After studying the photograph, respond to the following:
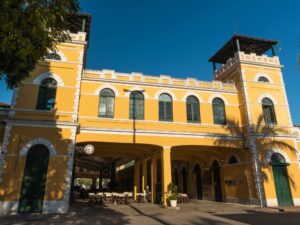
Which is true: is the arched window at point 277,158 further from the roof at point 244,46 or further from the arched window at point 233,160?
the roof at point 244,46

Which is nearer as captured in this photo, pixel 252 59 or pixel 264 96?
pixel 264 96

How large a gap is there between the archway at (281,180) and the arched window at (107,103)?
1243 cm

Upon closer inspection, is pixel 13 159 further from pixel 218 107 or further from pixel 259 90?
pixel 259 90

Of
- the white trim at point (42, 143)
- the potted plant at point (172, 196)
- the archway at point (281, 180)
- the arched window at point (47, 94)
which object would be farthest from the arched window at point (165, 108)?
the archway at point (281, 180)

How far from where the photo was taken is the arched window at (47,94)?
15.6m

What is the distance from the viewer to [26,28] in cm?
854

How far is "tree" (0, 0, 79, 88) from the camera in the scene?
7832mm

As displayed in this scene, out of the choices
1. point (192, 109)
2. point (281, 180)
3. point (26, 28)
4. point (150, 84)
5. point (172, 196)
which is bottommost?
point (172, 196)

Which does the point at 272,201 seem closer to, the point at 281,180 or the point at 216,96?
the point at 281,180

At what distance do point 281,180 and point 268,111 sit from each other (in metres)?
5.37

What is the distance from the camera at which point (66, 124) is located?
15.1m

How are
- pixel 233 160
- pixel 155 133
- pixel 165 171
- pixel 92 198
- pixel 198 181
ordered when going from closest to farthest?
pixel 165 171, pixel 155 133, pixel 92 198, pixel 233 160, pixel 198 181

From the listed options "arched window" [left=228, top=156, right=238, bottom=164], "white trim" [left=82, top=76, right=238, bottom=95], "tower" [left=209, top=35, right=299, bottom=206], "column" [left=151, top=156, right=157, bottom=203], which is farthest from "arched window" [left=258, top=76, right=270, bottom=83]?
"column" [left=151, top=156, right=157, bottom=203]

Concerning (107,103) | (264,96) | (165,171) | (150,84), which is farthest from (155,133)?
(264,96)
